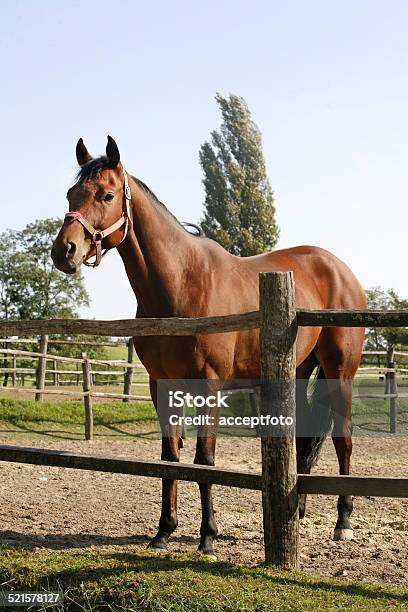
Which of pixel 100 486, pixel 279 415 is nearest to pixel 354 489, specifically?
pixel 279 415

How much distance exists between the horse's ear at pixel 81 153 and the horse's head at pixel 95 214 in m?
0.21

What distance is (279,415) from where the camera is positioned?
3.55 m

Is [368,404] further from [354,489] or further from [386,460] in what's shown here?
[354,489]

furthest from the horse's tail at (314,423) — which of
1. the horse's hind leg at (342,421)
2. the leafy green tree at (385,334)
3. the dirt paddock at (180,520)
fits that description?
the leafy green tree at (385,334)

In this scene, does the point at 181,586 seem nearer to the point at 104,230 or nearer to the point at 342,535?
the point at 342,535

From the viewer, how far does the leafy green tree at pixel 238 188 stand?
3562cm

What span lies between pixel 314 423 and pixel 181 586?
110 inches

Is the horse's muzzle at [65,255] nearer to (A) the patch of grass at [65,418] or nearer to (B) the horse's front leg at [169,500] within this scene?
(B) the horse's front leg at [169,500]

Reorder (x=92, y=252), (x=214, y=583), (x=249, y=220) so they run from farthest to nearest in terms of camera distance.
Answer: (x=249, y=220) → (x=92, y=252) → (x=214, y=583)

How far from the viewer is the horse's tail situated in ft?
18.8

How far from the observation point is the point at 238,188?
120 ft

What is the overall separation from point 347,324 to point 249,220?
1292 inches
